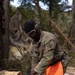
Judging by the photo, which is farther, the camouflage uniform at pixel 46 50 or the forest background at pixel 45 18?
the forest background at pixel 45 18

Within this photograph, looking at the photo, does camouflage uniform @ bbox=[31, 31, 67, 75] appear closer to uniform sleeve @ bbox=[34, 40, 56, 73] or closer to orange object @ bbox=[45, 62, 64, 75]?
uniform sleeve @ bbox=[34, 40, 56, 73]

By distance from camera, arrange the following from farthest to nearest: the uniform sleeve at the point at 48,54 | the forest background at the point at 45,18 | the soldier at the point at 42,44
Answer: the forest background at the point at 45,18
the uniform sleeve at the point at 48,54
the soldier at the point at 42,44

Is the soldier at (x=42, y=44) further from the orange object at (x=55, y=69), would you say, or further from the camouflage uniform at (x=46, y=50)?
the orange object at (x=55, y=69)

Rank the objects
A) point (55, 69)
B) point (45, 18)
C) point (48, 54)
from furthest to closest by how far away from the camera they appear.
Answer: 1. point (45, 18)
2. point (55, 69)
3. point (48, 54)

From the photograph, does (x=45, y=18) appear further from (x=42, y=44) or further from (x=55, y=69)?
(x=42, y=44)

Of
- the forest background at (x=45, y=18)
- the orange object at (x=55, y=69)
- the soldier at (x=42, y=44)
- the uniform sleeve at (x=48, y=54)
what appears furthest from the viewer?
the forest background at (x=45, y=18)

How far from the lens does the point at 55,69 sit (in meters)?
4.77

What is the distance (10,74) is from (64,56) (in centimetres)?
143

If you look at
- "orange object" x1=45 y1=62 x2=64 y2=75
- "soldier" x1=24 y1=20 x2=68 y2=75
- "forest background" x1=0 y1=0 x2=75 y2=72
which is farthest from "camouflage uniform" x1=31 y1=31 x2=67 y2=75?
"forest background" x1=0 y1=0 x2=75 y2=72

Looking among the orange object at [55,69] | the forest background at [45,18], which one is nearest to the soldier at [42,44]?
the orange object at [55,69]

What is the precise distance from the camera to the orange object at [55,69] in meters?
4.73

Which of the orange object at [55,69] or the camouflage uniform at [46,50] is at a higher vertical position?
the camouflage uniform at [46,50]

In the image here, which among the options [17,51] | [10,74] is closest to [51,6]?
[17,51]

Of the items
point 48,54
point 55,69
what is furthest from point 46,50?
point 55,69
